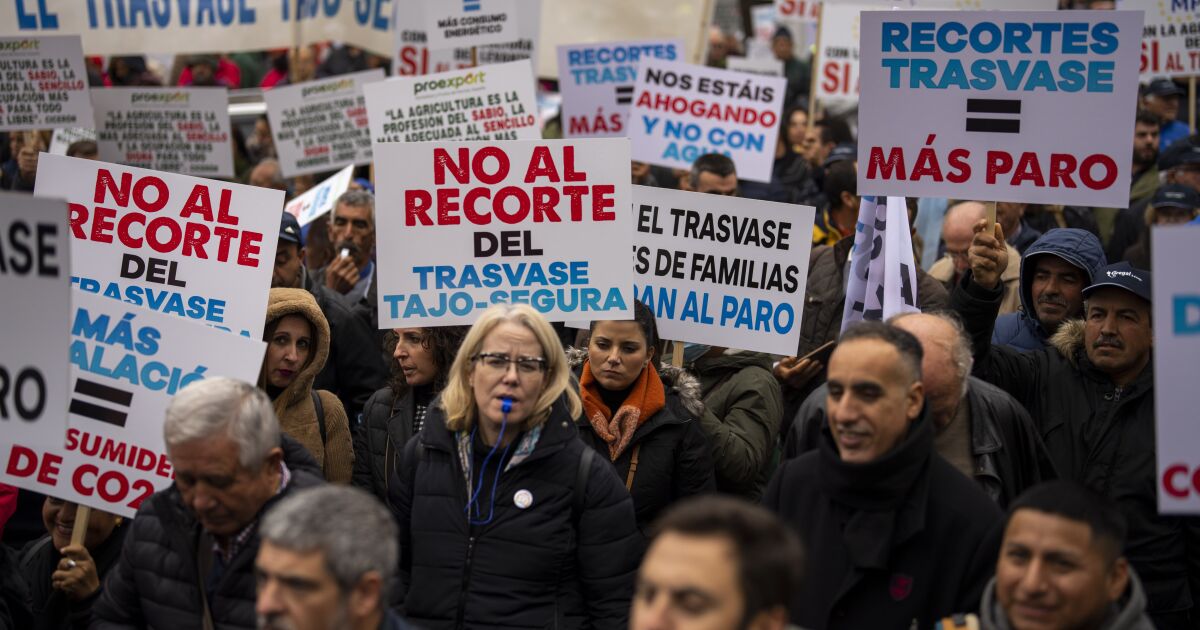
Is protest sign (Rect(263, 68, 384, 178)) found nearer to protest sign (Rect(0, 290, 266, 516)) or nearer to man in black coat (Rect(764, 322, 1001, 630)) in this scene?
protest sign (Rect(0, 290, 266, 516))

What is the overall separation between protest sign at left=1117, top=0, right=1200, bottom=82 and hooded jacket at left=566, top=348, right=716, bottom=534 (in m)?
8.04

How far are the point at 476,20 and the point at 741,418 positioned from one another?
6.05m

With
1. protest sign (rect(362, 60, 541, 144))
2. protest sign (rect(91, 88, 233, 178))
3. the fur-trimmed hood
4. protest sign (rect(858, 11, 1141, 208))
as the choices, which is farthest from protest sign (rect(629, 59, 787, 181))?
the fur-trimmed hood

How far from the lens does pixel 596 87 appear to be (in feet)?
41.8

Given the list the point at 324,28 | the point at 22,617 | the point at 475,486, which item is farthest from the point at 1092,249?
the point at 324,28

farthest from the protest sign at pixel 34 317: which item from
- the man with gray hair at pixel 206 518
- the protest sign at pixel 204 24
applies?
the protest sign at pixel 204 24

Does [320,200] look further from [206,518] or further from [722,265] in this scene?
[206,518]

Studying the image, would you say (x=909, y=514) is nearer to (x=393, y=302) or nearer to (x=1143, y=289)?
(x=1143, y=289)

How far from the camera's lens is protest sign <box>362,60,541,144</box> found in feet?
32.6

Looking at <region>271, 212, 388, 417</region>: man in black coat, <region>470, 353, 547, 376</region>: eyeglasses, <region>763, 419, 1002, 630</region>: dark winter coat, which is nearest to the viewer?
<region>763, 419, 1002, 630</region>: dark winter coat

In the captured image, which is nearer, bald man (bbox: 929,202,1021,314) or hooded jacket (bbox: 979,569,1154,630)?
hooded jacket (bbox: 979,569,1154,630)

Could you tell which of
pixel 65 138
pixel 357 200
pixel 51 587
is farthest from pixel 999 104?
pixel 65 138

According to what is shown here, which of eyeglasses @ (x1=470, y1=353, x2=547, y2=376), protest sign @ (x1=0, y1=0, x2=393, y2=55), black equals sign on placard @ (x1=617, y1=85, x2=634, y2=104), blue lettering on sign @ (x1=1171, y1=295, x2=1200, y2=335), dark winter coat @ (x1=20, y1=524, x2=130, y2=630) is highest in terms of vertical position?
protest sign @ (x1=0, y1=0, x2=393, y2=55)

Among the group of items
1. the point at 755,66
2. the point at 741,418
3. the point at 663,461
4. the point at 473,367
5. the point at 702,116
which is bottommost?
the point at 663,461
